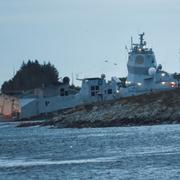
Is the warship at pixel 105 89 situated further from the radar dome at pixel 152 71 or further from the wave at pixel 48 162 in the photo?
the wave at pixel 48 162

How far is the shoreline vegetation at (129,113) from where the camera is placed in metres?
112

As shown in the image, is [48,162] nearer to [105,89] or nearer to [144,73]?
[144,73]

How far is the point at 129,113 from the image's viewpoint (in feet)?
387

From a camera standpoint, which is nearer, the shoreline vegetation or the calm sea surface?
the calm sea surface

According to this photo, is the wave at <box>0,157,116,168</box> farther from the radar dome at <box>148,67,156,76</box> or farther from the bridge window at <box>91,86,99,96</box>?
the bridge window at <box>91,86,99,96</box>

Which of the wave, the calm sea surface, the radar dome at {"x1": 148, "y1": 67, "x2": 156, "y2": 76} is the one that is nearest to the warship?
the radar dome at {"x1": 148, "y1": 67, "x2": 156, "y2": 76}

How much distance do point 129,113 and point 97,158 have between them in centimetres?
5758

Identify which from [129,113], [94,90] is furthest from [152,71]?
[129,113]

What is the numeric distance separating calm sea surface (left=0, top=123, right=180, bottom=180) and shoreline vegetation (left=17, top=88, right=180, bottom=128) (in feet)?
77.4

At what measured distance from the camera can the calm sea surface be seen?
49438 millimetres

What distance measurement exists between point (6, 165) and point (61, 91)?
113 metres

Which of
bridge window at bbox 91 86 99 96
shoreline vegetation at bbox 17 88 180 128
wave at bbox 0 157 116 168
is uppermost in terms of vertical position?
bridge window at bbox 91 86 99 96

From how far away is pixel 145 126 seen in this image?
10788 centimetres

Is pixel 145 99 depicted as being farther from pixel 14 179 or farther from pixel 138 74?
pixel 14 179
